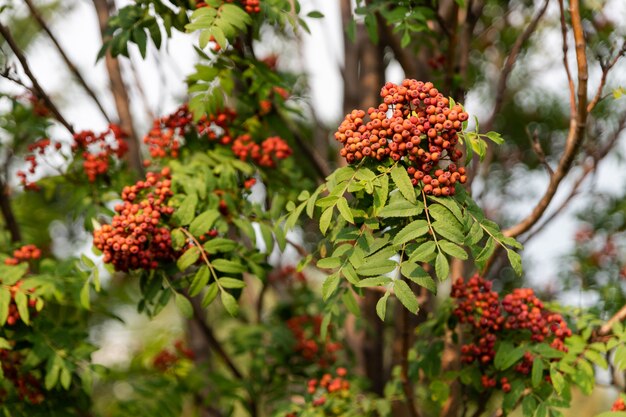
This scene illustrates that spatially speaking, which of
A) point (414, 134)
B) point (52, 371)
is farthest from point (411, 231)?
point (52, 371)

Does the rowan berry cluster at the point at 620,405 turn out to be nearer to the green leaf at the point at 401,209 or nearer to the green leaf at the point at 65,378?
the green leaf at the point at 401,209

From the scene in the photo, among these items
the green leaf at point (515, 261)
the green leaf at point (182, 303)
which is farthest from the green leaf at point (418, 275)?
the green leaf at point (182, 303)

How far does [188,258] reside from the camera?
2600 millimetres

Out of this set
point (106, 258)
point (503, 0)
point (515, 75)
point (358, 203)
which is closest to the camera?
point (358, 203)

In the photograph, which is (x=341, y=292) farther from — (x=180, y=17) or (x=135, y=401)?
(x=135, y=401)

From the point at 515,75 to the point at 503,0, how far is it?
0.87 meters

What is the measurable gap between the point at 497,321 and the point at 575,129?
84 cm

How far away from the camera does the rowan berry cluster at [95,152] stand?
321cm

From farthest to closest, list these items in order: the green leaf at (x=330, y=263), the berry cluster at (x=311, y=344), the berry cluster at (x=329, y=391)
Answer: the berry cluster at (x=311, y=344), the berry cluster at (x=329, y=391), the green leaf at (x=330, y=263)

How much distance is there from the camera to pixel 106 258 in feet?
8.41

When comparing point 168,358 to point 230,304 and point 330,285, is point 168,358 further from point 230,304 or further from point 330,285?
point 330,285

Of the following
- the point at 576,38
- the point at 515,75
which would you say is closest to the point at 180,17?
the point at 576,38

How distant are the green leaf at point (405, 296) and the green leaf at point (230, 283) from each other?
2.35ft

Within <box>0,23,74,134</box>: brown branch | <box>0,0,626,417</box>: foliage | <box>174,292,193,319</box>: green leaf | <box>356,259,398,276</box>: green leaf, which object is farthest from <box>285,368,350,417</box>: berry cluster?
<box>0,23,74,134</box>: brown branch
